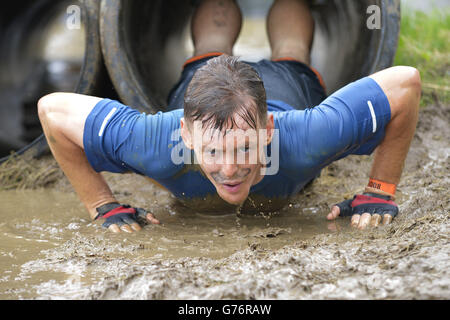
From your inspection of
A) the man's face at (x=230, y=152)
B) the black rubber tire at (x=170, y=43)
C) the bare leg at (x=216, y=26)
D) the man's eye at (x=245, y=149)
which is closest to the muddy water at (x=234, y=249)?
the man's face at (x=230, y=152)

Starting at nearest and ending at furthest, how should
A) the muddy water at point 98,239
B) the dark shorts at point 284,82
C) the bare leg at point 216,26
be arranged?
1. the muddy water at point 98,239
2. the dark shorts at point 284,82
3. the bare leg at point 216,26

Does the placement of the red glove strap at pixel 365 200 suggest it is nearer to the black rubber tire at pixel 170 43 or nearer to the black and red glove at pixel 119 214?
the black rubber tire at pixel 170 43

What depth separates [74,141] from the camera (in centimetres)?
236

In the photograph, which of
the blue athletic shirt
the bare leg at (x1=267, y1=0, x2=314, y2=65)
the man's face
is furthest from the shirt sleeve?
the bare leg at (x1=267, y1=0, x2=314, y2=65)

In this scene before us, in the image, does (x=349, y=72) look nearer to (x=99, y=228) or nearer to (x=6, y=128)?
(x=99, y=228)

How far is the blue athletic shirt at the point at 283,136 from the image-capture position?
2.15m

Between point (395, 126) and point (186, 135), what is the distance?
85 cm

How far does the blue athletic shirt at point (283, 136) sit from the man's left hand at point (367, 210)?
0.24m

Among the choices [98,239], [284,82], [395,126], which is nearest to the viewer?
[98,239]

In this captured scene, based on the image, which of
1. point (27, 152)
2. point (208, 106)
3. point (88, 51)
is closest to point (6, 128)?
point (27, 152)

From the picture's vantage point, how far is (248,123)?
1963 millimetres

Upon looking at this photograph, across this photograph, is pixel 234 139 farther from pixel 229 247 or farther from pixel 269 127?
pixel 229 247

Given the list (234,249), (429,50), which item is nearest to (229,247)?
(234,249)

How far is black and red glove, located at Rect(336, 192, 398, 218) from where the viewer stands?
7.78ft
